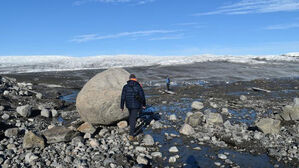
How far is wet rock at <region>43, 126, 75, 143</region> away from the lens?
932 centimetres

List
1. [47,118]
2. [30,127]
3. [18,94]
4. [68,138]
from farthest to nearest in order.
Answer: [18,94]
[47,118]
[30,127]
[68,138]

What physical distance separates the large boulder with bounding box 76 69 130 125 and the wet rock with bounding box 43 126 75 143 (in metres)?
1.94

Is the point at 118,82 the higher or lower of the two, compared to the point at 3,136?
higher

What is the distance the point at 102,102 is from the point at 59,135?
2565 mm

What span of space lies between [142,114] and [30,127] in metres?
5.94

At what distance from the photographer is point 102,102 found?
11.3 meters

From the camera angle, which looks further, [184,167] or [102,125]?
[102,125]

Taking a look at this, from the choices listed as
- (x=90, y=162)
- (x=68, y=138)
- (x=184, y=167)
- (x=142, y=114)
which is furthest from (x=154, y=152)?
(x=142, y=114)

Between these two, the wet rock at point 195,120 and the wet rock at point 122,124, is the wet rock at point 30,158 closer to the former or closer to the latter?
the wet rock at point 122,124

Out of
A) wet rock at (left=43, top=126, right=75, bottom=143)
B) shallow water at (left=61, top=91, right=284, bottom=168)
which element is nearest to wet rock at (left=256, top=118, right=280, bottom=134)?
shallow water at (left=61, top=91, right=284, bottom=168)

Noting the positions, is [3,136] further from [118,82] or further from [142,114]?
[142,114]

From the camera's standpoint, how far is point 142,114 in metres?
14.5

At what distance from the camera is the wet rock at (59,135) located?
30.6 feet

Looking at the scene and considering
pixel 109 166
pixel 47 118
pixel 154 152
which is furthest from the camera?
pixel 47 118
